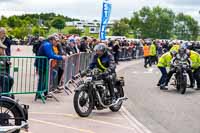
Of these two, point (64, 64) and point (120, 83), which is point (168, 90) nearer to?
point (64, 64)

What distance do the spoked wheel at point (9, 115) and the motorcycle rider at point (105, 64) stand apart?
157 inches

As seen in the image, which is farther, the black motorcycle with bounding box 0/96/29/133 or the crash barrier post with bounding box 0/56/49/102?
the crash barrier post with bounding box 0/56/49/102

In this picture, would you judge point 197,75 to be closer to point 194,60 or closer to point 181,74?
point 194,60

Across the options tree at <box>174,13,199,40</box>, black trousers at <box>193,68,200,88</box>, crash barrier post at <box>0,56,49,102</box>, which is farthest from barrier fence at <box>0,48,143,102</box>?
tree at <box>174,13,199,40</box>

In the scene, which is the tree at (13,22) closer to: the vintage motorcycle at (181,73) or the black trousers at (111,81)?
the vintage motorcycle at (181,73)

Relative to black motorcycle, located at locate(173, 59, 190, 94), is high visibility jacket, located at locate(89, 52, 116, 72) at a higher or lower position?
higher

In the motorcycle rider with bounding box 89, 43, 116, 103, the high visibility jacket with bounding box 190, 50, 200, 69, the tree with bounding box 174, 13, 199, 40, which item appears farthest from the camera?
the tree with bounding box 174, 13, 199, 40

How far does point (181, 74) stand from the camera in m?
17.4

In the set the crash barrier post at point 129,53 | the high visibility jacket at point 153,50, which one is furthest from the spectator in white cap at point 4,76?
the crash barrier post at point 129,53

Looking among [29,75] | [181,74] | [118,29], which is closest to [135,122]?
[29,75]

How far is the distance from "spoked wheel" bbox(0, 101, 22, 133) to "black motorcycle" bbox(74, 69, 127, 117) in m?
3.08

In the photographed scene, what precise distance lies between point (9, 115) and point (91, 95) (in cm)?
351

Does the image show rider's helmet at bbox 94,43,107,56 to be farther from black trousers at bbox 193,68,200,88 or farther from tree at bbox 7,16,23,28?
tree at bbox 7,16,23,28

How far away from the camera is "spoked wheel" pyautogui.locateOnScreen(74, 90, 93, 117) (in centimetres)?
1123
